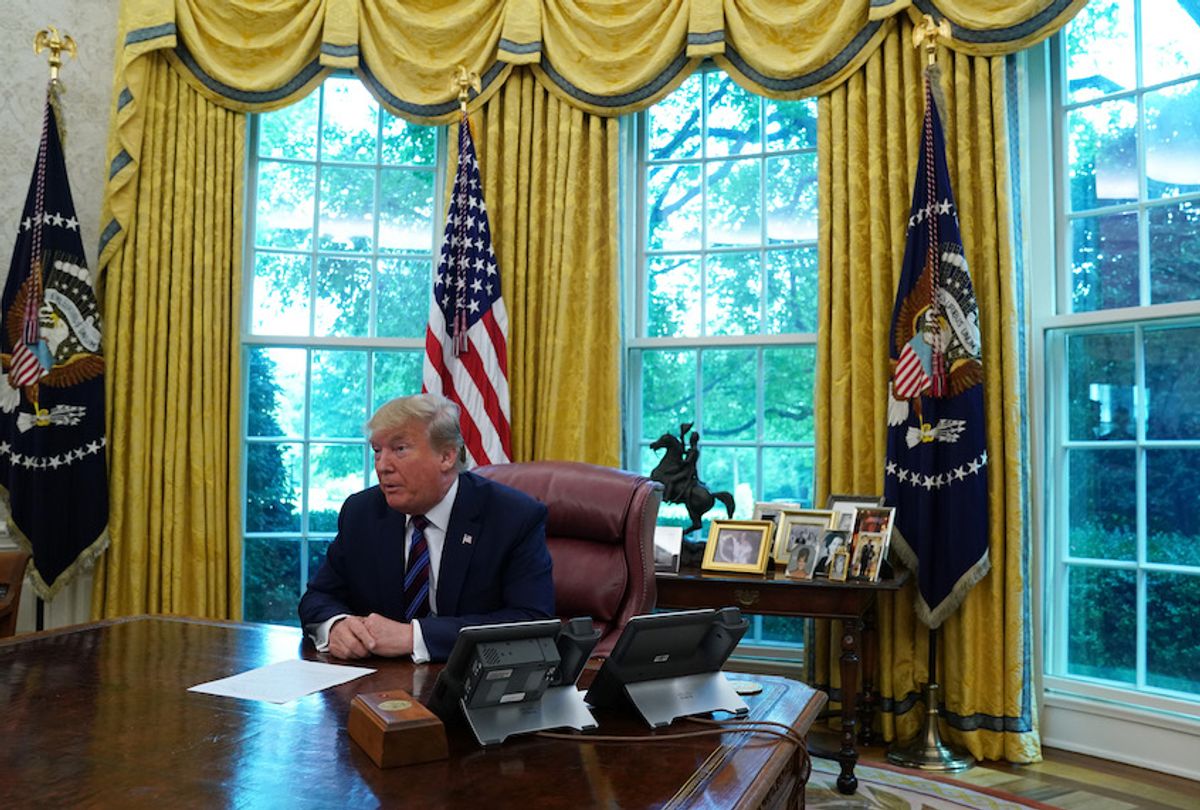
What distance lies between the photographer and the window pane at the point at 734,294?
4.24 meters

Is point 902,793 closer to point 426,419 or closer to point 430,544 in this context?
point 430,544

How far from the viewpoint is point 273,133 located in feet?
15.1

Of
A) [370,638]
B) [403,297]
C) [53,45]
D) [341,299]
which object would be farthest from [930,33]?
[53,45]

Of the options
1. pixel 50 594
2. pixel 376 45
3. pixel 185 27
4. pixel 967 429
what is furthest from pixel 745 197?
pixel 50 594

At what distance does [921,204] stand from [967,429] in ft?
2.66

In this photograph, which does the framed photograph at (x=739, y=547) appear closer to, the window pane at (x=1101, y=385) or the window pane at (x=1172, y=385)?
the window pane at (x=1101, y=385)

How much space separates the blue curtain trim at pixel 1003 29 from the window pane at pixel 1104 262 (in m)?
0.71

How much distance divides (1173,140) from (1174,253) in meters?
0.39

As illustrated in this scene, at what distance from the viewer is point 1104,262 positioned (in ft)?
12.0

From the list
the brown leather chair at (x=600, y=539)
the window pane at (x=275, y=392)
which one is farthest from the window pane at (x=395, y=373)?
the brown leather chair at (x=600, y=539)

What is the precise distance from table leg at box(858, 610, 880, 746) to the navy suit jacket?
1768 mm

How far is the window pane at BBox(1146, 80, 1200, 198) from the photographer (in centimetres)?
342

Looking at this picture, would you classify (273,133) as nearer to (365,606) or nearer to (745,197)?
(745,197)

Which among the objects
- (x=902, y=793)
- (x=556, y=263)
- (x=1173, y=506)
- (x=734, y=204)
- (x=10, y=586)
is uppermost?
(x=734, y=204)
